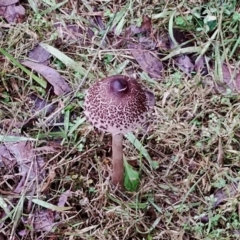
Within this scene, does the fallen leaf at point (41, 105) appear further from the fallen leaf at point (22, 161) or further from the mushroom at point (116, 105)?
the mushroom at point (116, 105)

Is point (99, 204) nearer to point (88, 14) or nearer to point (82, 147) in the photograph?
point (82, 147)

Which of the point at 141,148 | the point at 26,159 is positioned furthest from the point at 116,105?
the point at 26,159

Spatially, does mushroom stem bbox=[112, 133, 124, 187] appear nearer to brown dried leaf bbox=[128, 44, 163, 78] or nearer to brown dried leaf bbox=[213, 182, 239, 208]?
brown dried leaf bbox=[213, 182, 239, 208]

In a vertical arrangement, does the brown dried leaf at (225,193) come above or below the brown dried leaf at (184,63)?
below

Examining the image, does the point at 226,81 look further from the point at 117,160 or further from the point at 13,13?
the point at 13,13

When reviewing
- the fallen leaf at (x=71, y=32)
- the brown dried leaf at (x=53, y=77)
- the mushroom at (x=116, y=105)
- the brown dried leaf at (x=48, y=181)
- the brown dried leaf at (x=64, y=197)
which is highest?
the mushroom at (x=116, y=105)

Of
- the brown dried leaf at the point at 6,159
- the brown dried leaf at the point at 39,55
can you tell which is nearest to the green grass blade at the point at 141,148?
the brown dried leaf at the point at 6,159
